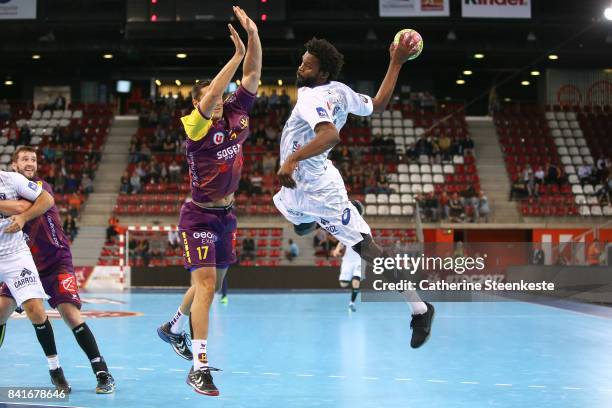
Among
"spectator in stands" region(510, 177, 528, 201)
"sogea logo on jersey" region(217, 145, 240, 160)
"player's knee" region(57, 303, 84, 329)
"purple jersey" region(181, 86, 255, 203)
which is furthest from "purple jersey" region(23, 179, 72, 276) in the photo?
"spectator in stands" region(510, 177, 528, 201)

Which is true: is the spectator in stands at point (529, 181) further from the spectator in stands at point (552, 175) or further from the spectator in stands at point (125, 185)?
the spectator in stands at point (125, 185)

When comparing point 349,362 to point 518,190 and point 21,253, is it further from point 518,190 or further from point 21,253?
point 518,190

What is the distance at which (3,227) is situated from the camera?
23.1 ft

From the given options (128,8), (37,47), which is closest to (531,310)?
(128,8)

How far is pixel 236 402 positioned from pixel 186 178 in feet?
72.4

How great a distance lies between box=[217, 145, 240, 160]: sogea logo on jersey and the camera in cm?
693

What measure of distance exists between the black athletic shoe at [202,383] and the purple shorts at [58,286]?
1.76 metres

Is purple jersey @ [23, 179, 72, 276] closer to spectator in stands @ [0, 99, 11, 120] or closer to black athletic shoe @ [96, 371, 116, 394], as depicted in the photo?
black athletic shoe @ [96, 371, 116, 394]

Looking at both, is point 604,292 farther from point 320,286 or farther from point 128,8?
point 128,8

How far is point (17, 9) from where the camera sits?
91.0 feet

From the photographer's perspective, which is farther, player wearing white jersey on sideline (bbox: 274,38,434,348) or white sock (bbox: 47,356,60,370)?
white sock (bbox: 47,356,60,370)

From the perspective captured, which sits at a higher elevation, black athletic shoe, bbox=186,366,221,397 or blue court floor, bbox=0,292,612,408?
black athletic shoe, bbox=186,366,221,397

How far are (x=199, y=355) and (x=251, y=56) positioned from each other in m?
2.55

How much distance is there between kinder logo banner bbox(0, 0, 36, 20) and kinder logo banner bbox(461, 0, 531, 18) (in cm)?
1495
